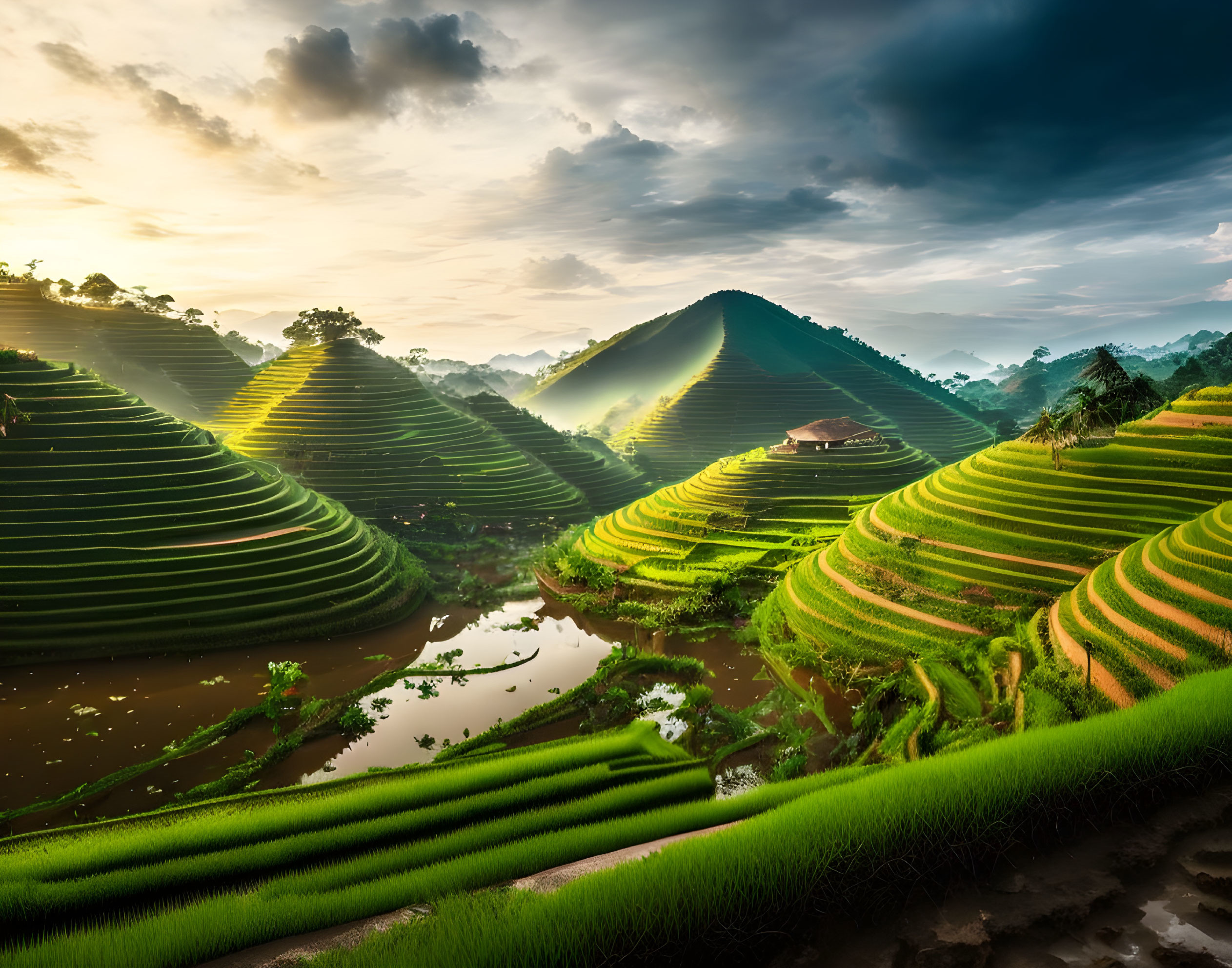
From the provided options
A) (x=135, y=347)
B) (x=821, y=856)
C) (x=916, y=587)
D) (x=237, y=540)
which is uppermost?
(x=135, y=347)

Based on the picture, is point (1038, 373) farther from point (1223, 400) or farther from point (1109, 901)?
point (1109, 901)

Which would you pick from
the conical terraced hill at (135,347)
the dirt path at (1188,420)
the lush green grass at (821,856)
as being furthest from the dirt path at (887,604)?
the conical terraced hill at (135,347)

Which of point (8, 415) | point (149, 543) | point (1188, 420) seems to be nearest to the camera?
point (1188, 420)

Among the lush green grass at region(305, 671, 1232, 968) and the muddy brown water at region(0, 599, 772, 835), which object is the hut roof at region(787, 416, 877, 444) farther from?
the lush green grass at region(305, 671, 1232, 968)

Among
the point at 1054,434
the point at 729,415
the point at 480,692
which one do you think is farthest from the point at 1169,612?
the point at 729,415

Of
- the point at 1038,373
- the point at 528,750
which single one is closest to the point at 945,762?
the point at 528,750

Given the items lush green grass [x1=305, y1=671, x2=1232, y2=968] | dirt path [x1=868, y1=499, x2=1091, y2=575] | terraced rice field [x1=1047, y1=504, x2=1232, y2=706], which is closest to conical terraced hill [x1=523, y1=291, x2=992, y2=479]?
dirt path [x1=868, y1=499, x2=1091, y2=575]

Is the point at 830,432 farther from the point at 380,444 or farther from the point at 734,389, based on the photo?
the point at 734,389
